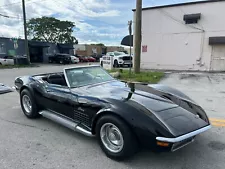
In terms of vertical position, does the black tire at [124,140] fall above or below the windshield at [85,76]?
below

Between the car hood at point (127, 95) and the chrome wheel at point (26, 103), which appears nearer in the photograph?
the car hood at point (127, 95)

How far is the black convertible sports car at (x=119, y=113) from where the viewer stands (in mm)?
2447

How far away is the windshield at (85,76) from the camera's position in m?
3.86

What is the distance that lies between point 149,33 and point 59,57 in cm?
1896

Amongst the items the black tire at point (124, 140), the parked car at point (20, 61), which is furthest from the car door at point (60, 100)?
the parked car at point (20, 61)

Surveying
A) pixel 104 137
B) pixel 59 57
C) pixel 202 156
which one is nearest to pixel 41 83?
pixel 104 137

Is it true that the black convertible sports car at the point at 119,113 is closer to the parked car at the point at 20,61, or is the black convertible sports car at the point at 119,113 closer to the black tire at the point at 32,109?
the black tire at the point at 32,109

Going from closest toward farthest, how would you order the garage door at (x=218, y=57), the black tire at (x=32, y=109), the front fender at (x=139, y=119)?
the front fender at (x=139, y=119) < the black tire at (x=32, y=109) < the garage door at (x=218, y=57)

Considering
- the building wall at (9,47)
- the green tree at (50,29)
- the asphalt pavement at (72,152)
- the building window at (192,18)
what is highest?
the green tree at (50,29)

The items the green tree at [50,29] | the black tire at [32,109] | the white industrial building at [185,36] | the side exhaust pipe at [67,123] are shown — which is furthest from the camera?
the green tree at [50,29]

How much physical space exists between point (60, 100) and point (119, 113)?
1.48 metres

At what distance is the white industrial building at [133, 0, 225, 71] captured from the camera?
15297mm

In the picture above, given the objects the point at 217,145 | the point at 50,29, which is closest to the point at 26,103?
the point at 217,145

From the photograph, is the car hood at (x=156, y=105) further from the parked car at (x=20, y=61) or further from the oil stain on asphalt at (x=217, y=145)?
the parked car at (x=20, y=61)
